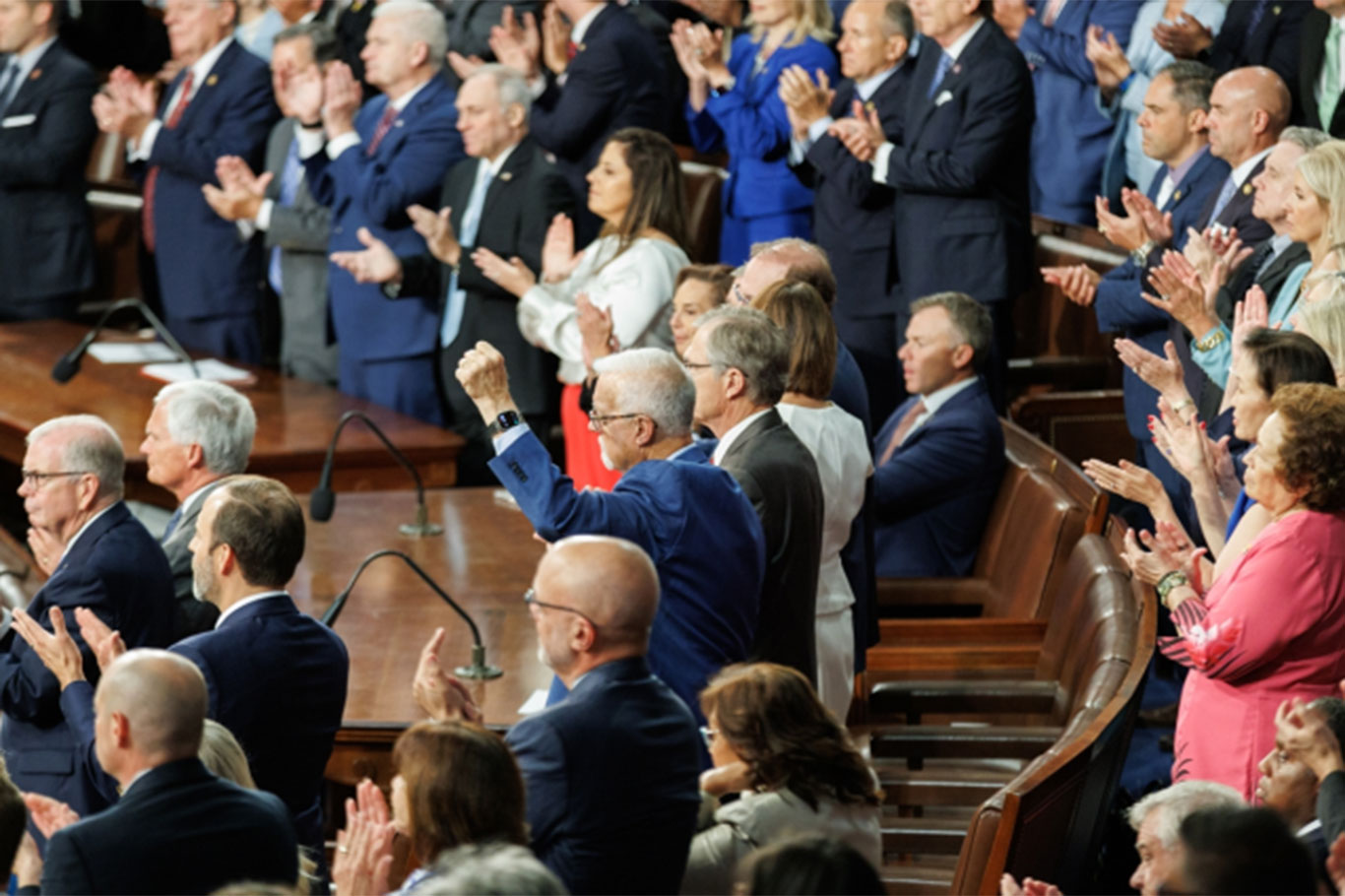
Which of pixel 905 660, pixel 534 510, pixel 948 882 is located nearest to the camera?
pixel 534 510

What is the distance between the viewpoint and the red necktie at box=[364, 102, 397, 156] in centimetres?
755

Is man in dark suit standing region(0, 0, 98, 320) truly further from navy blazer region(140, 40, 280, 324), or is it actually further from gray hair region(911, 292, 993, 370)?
gray hair region(911, 292, 993, 370)

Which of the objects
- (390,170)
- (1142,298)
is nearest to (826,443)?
(1142,298)

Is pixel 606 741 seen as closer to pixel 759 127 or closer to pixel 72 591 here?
pixel 72 591

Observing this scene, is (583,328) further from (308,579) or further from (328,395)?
(328,395)

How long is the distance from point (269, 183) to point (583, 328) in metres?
3.09

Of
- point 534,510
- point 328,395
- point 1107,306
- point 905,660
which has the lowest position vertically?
point 328,395

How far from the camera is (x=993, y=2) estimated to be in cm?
785

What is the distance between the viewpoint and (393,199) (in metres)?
7.34

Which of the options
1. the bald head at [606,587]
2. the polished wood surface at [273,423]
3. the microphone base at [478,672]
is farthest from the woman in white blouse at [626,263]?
the bald head at [606,587]

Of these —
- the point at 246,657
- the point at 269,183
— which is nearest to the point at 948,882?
the point at 246,657

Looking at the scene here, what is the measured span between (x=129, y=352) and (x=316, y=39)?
4.57ft

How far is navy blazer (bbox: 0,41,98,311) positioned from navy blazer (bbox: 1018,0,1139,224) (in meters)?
3.96

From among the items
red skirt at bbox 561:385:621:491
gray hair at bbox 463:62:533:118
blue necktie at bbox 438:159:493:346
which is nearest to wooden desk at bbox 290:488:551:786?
red skirt at bbox 561:385:621:491
